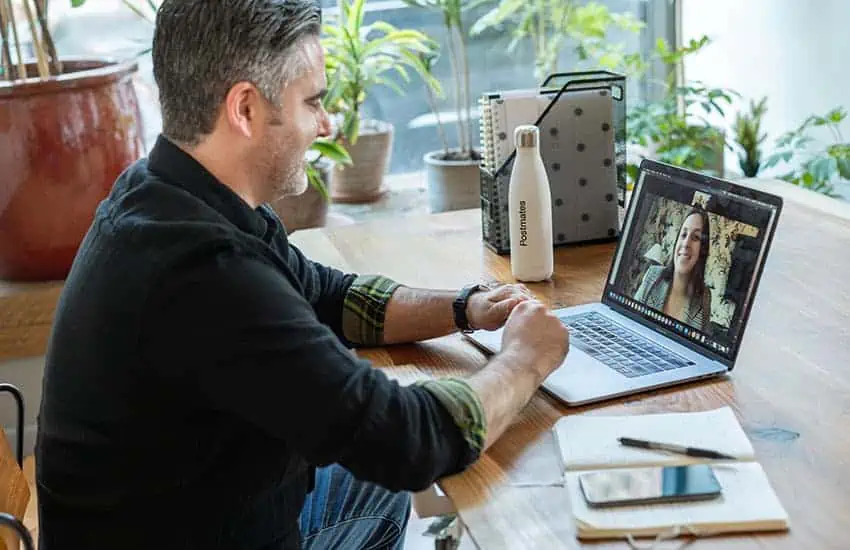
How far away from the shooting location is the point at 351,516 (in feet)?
5.48

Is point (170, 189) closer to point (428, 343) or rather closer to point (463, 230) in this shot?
point (428, 343)

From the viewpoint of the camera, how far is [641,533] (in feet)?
3.59

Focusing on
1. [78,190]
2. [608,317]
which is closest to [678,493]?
[608,317]

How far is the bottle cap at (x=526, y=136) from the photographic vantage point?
5.90 feet

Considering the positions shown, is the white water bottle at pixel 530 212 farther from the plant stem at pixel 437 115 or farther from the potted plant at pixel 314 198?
the plant stem at pixel 437 115

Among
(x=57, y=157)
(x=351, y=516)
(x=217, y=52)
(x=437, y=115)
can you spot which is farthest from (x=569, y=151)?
(x=437, y=115)

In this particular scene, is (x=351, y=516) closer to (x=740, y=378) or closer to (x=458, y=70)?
(x=740, y=378)

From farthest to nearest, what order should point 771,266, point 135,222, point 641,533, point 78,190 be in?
1. point 78,190
2. point 771,266
3. point 135,222
4. point 641,533

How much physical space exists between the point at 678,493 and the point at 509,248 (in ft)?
2.99

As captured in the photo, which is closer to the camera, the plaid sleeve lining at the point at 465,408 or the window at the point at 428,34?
the plaid sleeve lining at the point at 465,408

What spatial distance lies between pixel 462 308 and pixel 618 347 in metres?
0.24

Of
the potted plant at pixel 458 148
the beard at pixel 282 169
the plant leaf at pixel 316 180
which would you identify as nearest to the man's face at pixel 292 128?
the beard at pixel 282 169

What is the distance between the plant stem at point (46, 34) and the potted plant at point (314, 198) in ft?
2.27

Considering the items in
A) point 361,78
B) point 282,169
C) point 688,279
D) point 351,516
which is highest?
point 282,169
